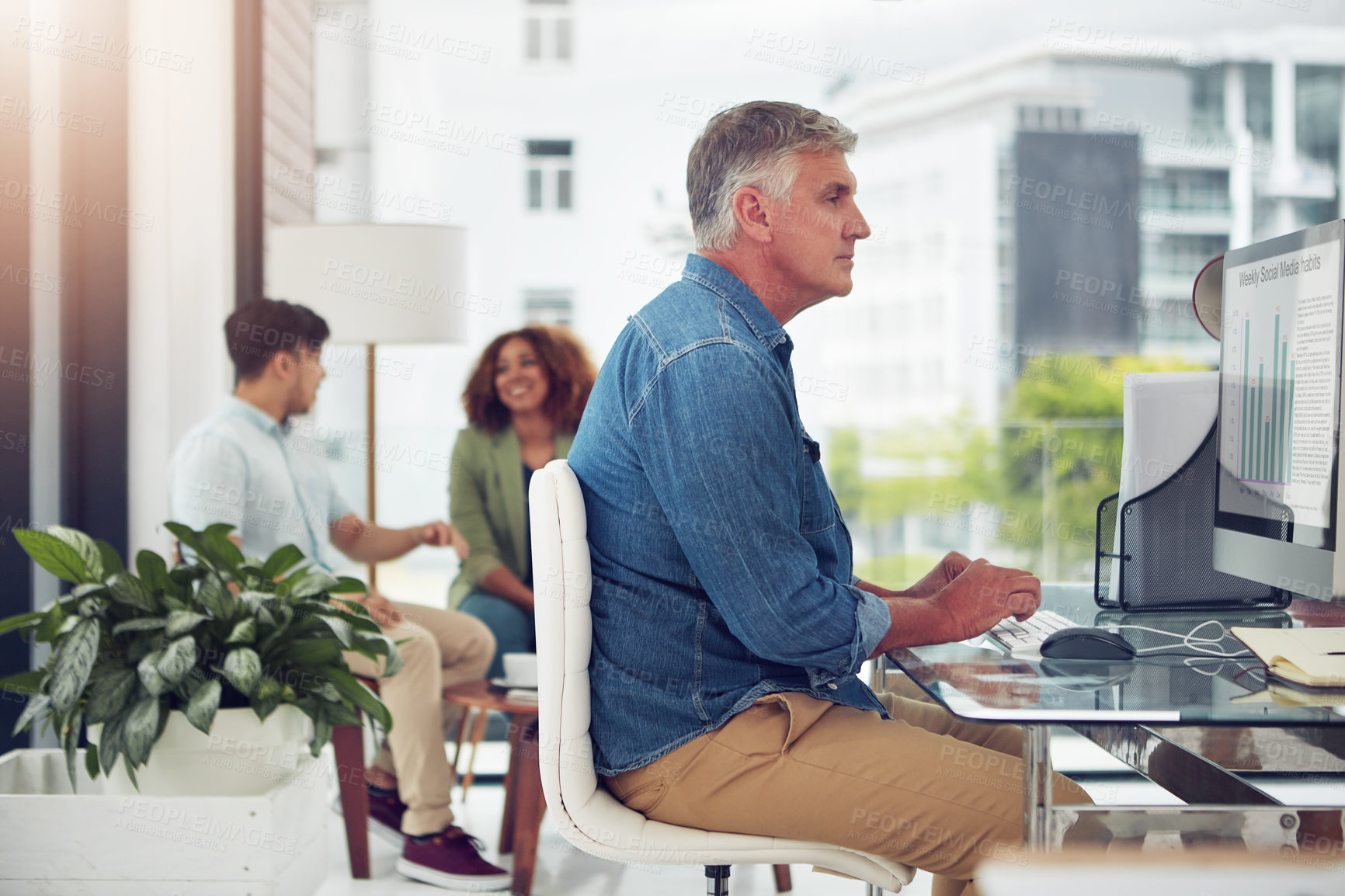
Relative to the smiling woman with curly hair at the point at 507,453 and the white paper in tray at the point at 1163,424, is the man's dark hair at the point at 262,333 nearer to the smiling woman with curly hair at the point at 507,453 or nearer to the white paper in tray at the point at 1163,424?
the smiling woman with curly hair at the point at 507,453

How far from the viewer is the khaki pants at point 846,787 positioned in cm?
110

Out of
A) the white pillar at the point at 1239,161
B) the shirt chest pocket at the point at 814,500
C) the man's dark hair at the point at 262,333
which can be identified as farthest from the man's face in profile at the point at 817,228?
the white pillar at the point at 1239,161

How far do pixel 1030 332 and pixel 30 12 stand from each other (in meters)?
3.84

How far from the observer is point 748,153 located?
132cm

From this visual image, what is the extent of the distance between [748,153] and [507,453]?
176cm

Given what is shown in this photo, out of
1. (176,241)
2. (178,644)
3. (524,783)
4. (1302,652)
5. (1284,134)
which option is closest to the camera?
(1302,652)

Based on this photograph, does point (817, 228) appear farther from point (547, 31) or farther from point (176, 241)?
point (547, 31)

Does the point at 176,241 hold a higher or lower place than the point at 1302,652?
higher

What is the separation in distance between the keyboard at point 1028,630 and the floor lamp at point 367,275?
1910 mm

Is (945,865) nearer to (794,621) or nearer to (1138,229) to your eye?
(794,621)

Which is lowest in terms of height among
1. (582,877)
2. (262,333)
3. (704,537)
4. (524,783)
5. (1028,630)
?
(582,877)

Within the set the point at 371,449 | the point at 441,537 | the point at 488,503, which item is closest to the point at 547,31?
the point at 371,449

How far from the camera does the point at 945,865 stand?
3.68 ft

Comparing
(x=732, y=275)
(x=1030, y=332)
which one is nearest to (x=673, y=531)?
(x=732, y=275)
